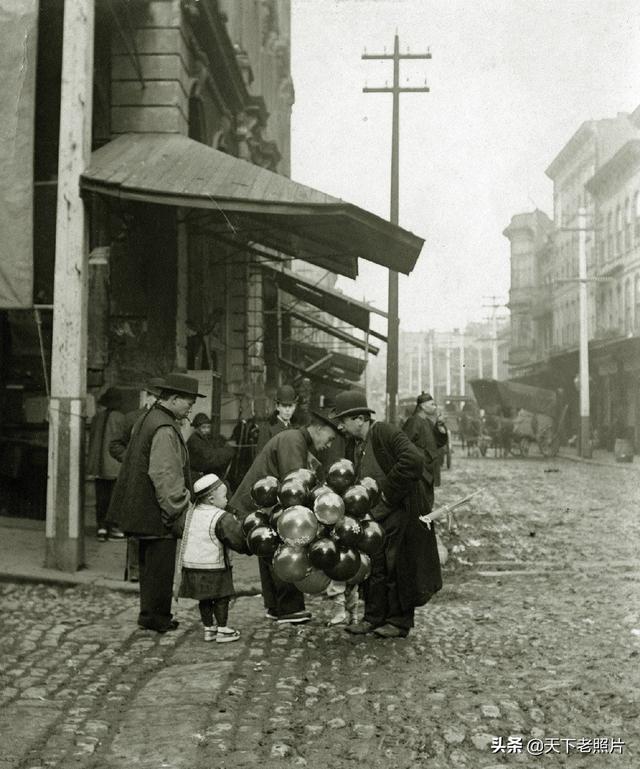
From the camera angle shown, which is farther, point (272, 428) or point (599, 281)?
point (599, 281)

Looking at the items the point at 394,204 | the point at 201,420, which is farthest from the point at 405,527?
the point at 394,204

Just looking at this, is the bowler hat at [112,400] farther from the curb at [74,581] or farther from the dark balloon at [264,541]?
the dark balloon at [264,541]

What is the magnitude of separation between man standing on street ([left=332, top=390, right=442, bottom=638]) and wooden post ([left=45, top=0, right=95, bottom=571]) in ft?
11.0

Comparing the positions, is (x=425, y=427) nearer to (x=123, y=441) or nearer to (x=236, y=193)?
(x=236, y=193)

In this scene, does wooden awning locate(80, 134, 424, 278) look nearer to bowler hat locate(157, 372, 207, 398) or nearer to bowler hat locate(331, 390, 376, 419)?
bowler hat locate(157, 372, 207, 398)

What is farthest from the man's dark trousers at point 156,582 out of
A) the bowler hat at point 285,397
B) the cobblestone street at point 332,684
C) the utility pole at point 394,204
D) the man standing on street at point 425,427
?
the utility pole at point 394,204

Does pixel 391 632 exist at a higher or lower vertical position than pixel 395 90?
lower

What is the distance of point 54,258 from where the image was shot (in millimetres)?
10211

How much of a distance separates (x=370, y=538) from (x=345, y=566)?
278 millimetres

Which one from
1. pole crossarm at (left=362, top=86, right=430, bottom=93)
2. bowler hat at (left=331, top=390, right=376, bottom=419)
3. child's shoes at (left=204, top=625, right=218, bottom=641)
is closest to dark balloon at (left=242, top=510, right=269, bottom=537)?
child's shoes at (left=204, top=625, right=218, bottom=641)

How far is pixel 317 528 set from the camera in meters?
6.49

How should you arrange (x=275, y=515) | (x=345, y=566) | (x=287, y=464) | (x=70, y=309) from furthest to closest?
(x=70, y=309) < (x=287, y=464) < (x=275, y=515) < (x=345, y=566)

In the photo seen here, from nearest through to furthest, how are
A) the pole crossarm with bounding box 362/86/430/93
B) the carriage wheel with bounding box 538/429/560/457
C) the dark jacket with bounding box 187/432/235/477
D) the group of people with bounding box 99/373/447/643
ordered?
1. the group of people with bounding box 99/373/447/643
2. the dark jacket with bounding box 187/432/235/477
3. the pole crossarm with bounding box 362/86/430/93
4. the carriage wheel with bounding box 538/429/560/457

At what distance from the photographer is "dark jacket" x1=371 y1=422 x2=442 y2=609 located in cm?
712
